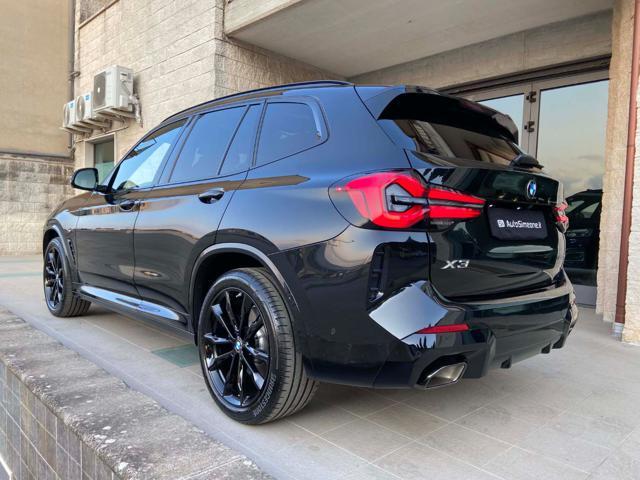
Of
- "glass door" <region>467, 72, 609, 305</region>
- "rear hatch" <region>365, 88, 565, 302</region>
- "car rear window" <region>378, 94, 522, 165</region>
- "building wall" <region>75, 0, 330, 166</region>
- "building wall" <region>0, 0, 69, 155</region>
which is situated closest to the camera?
"rear hatch" <region>365, 88, 565, 302</region>

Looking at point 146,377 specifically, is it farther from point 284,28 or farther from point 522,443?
point 284,28

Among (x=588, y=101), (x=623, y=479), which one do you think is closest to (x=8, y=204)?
(x=588, y=101)

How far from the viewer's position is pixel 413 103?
89.7 inches

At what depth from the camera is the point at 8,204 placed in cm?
1097

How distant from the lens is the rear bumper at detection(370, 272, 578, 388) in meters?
1.85

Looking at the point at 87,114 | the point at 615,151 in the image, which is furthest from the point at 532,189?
the point at 87,114

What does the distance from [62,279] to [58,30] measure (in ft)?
31.4

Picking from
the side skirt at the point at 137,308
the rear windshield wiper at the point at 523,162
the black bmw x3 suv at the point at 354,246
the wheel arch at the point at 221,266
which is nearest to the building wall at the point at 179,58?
the side skirt at the point at 137,308

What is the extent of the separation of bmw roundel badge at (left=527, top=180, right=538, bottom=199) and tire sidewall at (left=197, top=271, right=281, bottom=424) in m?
1.34

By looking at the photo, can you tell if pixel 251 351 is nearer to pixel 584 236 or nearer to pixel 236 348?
pixel 236 348

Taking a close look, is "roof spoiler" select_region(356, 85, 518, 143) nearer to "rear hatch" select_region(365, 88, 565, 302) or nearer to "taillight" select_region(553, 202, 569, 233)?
"rear hatch" select_region(365, 88, 565, 302)

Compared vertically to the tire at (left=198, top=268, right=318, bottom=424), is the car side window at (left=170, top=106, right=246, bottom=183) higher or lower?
higher

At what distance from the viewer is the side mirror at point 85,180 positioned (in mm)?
3926

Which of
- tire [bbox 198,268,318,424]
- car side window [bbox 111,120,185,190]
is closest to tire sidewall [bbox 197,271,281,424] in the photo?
tire [bbox 198,268,318,424]
